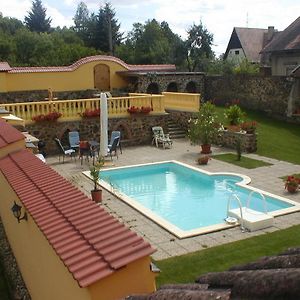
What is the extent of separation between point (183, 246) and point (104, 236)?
5.48m

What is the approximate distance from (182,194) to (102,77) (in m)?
18.6

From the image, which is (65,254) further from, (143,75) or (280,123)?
(143,75)

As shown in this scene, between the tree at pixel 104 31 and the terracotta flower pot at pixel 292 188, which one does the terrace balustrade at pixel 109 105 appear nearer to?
the terracotta flower pot at pixel 292 188

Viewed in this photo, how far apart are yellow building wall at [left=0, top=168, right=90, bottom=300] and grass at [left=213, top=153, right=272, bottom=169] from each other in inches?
399

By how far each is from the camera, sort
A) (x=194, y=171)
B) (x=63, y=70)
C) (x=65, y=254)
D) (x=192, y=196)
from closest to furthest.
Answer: (x=65, y=254), (x=192, y=196), (x=194, y=171), (x=63, y=70)

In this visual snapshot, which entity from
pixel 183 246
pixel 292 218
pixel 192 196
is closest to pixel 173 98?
pixel 192 196

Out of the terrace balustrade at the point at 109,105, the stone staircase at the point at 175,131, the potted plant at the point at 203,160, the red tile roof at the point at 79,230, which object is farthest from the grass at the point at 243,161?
the red tile roof at the point at 79,230

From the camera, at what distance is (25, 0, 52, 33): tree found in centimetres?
7344

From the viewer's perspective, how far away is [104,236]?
4.15 meters

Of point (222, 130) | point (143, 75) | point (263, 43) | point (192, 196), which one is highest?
point (263, 43)

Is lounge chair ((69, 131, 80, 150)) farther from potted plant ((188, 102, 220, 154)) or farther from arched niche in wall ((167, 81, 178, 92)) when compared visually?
arched niche in wall ((167, 81, 178, 92))

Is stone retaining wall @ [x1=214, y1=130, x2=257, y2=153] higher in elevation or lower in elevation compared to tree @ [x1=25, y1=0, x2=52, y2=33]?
lower

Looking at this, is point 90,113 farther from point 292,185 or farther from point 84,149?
point 292,185

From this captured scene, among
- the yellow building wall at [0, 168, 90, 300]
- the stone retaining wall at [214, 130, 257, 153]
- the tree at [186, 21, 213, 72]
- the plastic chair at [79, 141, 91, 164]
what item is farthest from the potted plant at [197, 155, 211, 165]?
the tree at [186, 21, 213, 72]
